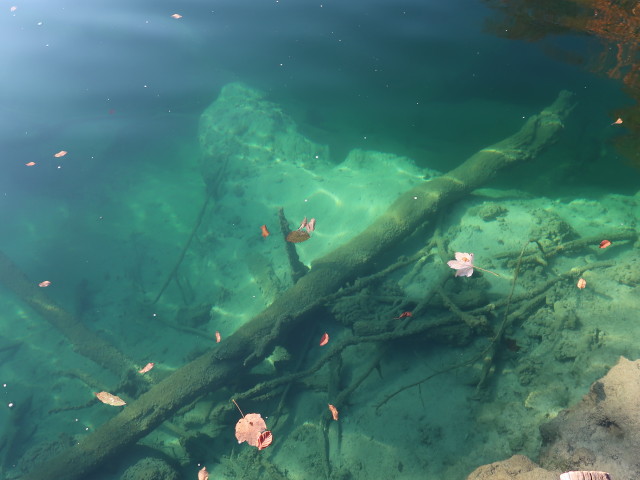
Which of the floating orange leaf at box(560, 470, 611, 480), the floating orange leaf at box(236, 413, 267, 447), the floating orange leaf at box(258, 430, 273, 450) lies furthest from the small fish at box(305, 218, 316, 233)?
the floating orange leaf at box(560, 470, 611, 480)

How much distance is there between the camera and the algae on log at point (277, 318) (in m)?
4.54

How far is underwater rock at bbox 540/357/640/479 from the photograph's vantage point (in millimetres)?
2174

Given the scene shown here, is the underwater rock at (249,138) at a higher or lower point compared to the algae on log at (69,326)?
higher

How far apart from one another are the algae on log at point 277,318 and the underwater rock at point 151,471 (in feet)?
1.16

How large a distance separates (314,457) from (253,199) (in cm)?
517

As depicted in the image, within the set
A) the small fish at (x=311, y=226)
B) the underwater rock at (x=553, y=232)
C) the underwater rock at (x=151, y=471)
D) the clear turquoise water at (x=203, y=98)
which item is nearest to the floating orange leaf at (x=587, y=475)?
the underwater rock at (x=553, y=232)

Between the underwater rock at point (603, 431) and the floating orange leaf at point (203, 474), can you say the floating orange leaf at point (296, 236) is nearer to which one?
the floating orange leaf at point (203, 474)

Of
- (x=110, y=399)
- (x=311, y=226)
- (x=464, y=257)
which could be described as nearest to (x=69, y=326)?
(x=110, y=399)

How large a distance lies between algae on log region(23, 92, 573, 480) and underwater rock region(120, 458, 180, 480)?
0.35m

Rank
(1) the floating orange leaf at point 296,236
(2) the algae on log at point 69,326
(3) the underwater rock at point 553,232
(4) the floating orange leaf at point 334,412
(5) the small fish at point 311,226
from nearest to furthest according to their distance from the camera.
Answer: (4) the floating orange leaf at point 334,412 < (3) the underwater rock at point 553,232 < (1) the floating orange leaf at point 296,236 < (2) the algae on log at point 69,326 < (5) the small fish at point 311,226

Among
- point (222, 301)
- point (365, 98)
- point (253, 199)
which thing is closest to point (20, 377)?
point (222, 301)

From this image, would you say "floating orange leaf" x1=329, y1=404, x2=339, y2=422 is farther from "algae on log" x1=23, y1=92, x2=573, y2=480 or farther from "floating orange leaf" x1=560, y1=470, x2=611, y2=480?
"floating orange leaf" x1=560, y1=470, x2=611, y2=480

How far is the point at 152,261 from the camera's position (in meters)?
7.71

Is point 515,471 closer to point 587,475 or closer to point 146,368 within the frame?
point 587,475
